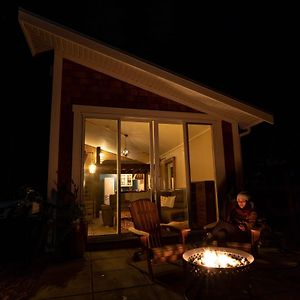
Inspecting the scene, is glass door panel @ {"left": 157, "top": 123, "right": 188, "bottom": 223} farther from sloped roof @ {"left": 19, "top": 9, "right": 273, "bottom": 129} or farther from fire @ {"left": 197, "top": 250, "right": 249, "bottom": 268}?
fire @ {"left": 197, "top": 250, "right": 249, "bottom": 268}

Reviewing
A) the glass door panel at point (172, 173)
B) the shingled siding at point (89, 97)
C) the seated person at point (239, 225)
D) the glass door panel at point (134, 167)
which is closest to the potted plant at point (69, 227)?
the shingled siding at point (89, 97)

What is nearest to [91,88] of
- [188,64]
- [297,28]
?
[188,64]

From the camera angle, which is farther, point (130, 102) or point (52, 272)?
point (130, 102)

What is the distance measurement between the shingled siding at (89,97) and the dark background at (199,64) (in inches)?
14.8

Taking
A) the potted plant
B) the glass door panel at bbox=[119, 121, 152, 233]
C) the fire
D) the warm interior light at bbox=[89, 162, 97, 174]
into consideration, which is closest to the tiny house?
the glass door panel at bbox=[119, 121, 152, 233]

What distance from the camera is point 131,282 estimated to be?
2809 mm

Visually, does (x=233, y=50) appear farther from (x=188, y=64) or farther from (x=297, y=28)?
(x=297, y=28)

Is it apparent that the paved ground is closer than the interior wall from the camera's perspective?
Yes

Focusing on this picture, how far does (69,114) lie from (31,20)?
166 centimetres

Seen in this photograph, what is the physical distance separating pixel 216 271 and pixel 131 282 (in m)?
1.28

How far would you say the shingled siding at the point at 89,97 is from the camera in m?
4.39

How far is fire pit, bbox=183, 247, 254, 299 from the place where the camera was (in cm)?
196

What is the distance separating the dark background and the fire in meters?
2.53

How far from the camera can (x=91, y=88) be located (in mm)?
4812
